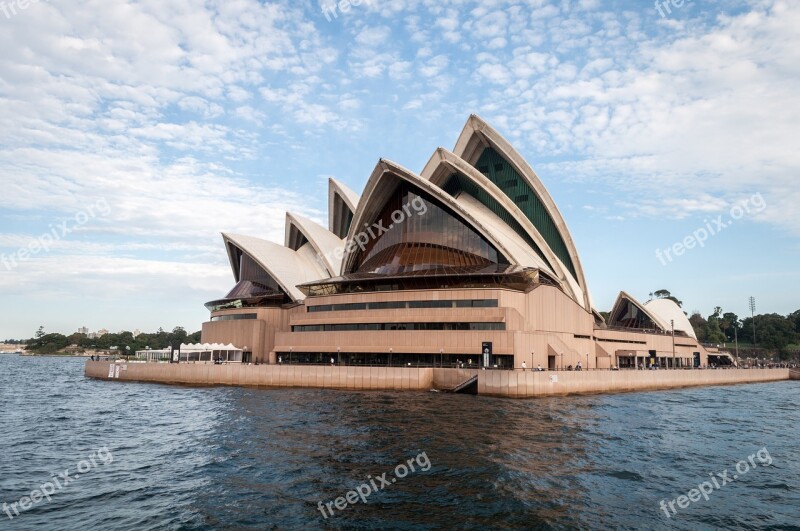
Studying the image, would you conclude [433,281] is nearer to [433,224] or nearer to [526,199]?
[433,224]

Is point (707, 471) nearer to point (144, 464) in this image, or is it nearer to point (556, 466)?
point (556, 466)

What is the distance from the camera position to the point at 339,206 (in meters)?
76.9

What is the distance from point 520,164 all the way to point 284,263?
34044 millimetres

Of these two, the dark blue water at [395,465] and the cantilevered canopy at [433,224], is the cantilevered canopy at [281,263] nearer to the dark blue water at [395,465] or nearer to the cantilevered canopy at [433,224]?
the cantilevered canopy at [433,224]

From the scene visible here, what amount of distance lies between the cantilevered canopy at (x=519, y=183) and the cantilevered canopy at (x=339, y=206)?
16.0m

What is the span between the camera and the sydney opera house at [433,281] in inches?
1976

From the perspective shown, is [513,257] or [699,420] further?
[513,257]

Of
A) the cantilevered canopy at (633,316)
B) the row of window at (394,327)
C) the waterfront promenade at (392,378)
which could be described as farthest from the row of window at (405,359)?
the cantilevered canopy at (633,316)

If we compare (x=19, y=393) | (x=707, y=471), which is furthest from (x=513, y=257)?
(x=19, y=393)

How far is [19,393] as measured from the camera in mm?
48719

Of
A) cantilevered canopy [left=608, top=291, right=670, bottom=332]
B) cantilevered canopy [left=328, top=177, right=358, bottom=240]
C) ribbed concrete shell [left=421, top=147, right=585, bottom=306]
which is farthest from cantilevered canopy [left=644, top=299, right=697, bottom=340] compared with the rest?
cantilevered canopy [left=328, top=177, right=358, bottom=240]

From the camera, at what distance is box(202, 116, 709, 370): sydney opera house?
5019 centimetres

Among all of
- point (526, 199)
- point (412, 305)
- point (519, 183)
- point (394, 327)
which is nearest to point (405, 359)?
point (394, 327)

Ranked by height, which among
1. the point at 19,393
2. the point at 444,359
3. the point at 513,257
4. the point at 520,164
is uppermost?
the point at 520,164
